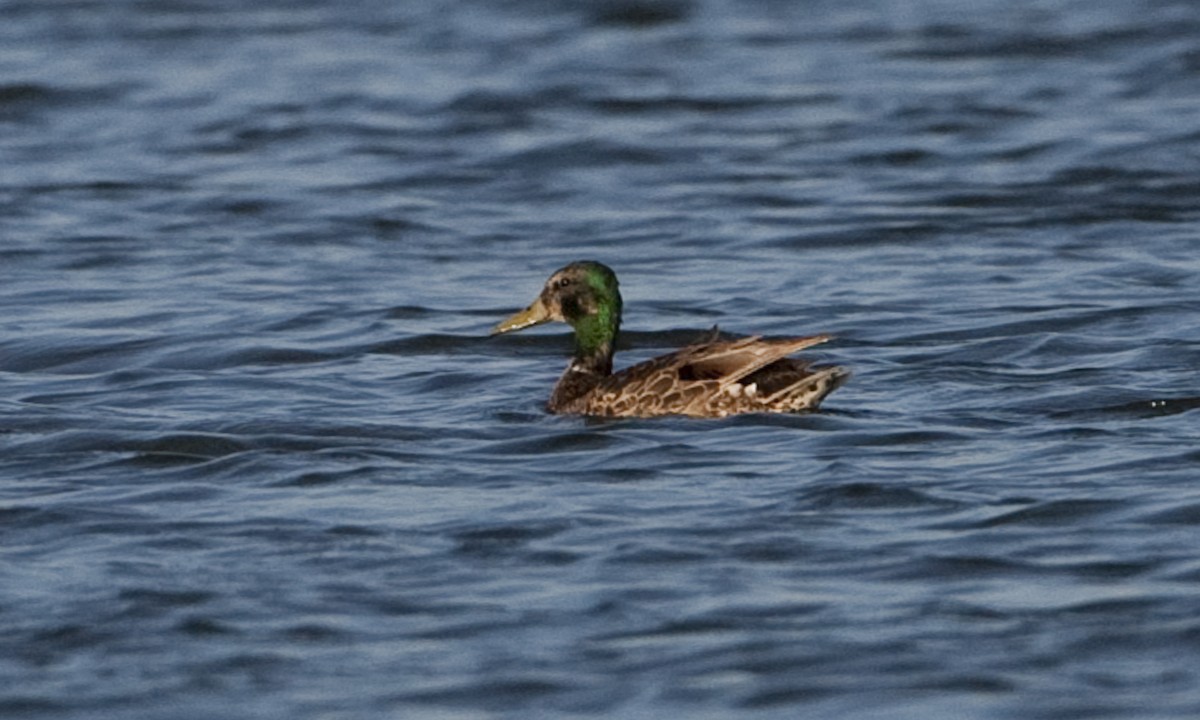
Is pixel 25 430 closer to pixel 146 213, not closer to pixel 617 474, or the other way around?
pixel 617 474

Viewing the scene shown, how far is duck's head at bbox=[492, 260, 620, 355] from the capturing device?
1212cm

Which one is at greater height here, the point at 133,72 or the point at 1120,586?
the point at 133,72

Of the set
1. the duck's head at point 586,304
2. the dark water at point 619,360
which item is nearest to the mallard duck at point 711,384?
the dark water at point 619,360

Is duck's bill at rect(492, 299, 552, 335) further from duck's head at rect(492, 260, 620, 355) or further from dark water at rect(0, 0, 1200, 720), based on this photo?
dark water at rect(0, 0, 1200, 720)

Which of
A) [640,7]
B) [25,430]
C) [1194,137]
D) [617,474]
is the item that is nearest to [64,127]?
[640,7]

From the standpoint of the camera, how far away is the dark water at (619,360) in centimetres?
797

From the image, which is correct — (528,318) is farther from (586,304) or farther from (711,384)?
(711,384)

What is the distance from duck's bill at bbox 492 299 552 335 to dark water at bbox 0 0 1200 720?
1.04 feet

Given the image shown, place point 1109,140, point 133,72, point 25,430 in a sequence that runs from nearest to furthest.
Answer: point 25,430 → point 1109,140 → point 133,72

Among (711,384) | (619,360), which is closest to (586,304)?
(711,384)

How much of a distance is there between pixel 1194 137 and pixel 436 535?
38.9 feet

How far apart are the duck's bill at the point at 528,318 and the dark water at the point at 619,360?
0.32m

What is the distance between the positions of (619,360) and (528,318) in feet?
5.00

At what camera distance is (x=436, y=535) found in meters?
9.32
